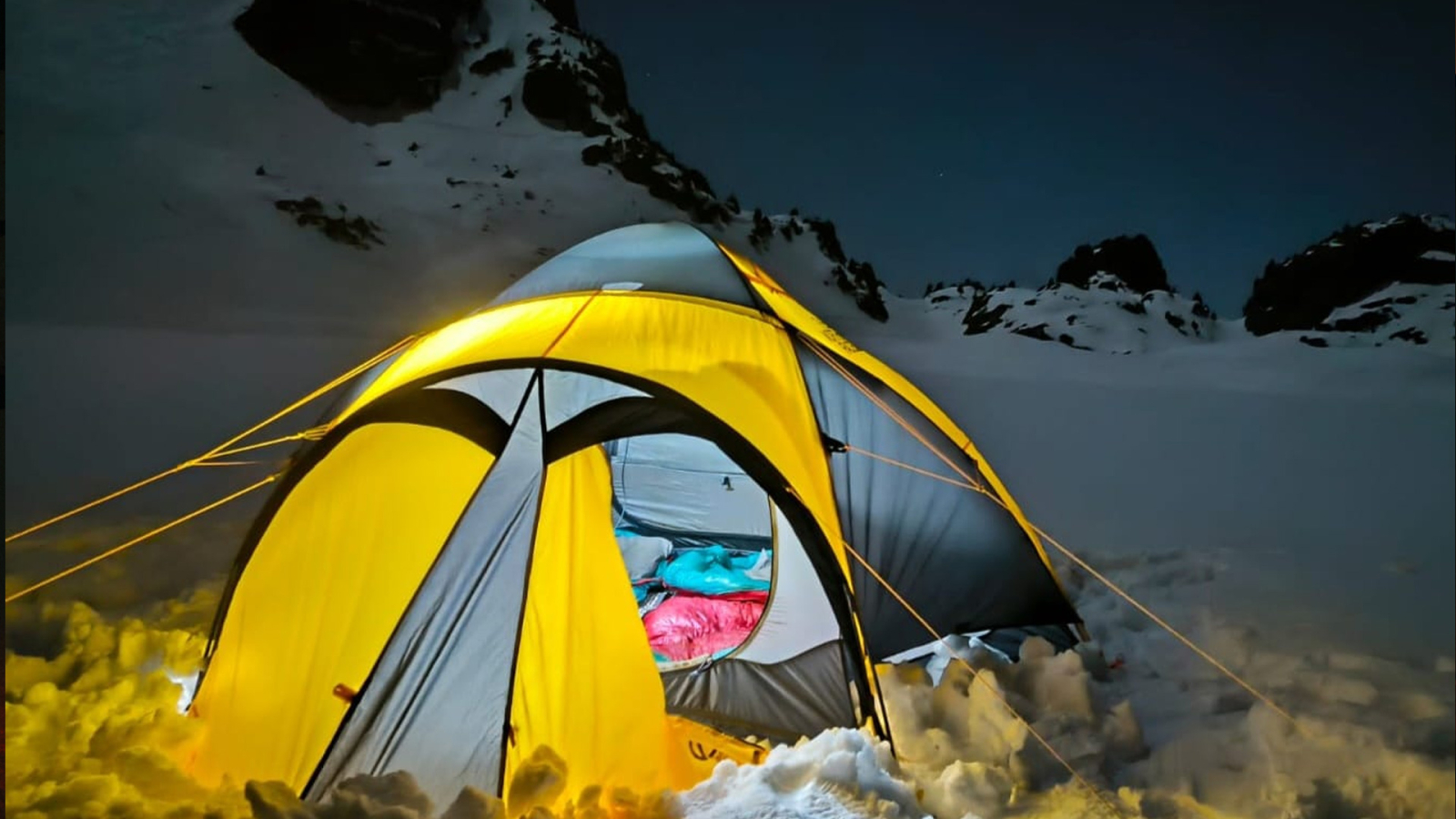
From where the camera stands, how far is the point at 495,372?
5.61 ft

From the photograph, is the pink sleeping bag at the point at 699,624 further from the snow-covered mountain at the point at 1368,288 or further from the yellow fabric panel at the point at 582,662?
the snow-covered mountain at the point at 1368,288

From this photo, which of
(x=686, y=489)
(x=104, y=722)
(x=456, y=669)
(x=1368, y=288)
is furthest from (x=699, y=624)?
(x=1368, y=288)

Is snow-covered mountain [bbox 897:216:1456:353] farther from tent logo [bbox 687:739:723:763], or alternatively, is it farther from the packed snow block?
tent logo [bbox 687:739:723:763]

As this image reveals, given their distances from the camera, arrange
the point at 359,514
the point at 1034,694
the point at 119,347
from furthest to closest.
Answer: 1. the point at 119,347
2. the point at 1034,694
3. the point at 359,514

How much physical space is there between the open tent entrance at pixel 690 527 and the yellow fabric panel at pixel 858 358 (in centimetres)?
61

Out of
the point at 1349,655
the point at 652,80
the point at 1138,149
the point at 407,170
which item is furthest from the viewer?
the point at 407,170

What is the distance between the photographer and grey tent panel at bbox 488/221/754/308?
204 centimetres

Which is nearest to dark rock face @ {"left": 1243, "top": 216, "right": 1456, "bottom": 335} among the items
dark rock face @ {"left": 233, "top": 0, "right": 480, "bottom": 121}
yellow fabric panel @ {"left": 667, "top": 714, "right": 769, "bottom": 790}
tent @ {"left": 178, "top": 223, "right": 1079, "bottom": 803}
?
tent @ {"left": 178, "top": 223, "right": 1079, "bottom": 803}

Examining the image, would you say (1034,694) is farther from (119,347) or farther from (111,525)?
(119,347)

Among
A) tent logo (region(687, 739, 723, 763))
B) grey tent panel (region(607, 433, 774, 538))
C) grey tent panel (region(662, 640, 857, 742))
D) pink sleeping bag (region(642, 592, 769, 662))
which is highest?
grey tent panel (region(607, 433, 774, 538))

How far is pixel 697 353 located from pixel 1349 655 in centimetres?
208

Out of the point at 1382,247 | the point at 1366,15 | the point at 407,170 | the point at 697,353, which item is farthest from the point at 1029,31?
the point at 407,170

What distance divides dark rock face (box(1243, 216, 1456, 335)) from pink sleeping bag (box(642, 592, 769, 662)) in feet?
7.65

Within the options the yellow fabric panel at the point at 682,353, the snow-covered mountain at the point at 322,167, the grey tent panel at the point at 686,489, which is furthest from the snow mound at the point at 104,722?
the grey tent panel at the point at 686,489
